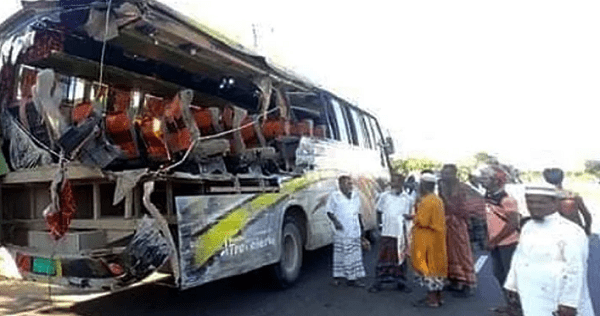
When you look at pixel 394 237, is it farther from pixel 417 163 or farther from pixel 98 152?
pixel 417 163

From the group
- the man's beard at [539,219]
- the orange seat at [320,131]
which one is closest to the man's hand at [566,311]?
the man's beard at [539,219]

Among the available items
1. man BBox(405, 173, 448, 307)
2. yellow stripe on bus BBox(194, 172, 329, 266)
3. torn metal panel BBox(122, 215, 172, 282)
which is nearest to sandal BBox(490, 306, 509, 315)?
man BBox(405, 173, 448, 307)

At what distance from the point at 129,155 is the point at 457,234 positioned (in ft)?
12.1

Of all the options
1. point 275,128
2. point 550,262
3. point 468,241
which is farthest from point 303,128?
point 550,262

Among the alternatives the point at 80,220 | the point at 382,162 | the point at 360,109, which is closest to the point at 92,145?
the point at 80,220

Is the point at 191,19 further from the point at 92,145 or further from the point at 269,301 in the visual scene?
the point at 269,301

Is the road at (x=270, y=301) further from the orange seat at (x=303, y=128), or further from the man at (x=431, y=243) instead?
the orange seat at (x=303, y=128)

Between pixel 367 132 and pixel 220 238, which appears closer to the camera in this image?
pixel 220 238

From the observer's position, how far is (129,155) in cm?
535

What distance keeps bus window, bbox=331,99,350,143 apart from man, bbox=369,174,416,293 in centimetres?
192

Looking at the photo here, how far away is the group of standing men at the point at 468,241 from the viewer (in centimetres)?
Result: 347

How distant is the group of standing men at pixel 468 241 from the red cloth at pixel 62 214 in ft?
11.1

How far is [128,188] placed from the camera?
5.04m

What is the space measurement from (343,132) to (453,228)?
292 cm
